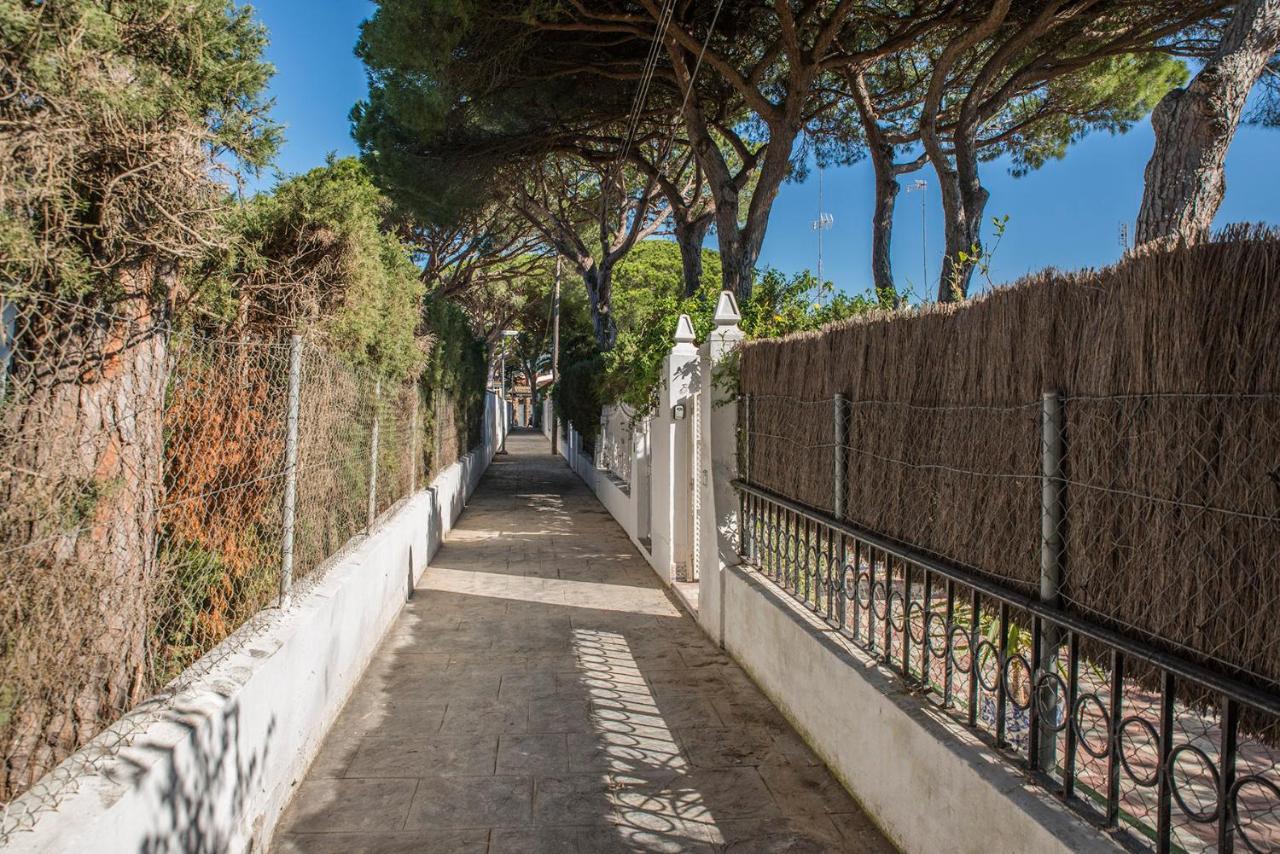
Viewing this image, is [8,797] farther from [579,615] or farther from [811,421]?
[579,615]

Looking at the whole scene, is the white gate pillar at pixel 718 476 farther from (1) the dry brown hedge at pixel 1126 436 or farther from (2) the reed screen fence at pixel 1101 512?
(1) the dry brown hedge at pixel 1126 436

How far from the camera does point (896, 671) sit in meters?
3.59

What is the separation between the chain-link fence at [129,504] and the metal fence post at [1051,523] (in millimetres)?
2631

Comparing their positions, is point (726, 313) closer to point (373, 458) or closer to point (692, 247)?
point (373, 458)

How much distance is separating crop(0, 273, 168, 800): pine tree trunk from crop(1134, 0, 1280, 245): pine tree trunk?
6720mm

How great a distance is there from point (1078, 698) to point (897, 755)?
3.10 ft

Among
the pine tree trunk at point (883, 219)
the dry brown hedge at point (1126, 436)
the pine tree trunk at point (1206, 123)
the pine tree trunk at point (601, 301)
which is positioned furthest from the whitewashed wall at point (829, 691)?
the pine tree trunk at point (601, 301)

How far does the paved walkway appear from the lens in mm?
3451

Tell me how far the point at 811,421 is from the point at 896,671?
1483 mm

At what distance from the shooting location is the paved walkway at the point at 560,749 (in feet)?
11.3

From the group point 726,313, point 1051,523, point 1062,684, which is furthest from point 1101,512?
point 726,313

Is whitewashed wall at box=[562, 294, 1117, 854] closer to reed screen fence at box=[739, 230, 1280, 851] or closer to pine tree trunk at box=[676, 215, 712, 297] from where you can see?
reed screen fence at box=[739, 230, 1280, 851]

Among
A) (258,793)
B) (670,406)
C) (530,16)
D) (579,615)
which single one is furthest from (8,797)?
(530,16)

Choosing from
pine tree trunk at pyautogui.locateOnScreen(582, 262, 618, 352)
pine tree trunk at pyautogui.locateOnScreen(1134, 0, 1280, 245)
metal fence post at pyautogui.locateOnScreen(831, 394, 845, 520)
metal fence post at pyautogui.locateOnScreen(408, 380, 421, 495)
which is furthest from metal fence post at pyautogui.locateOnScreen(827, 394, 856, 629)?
pine tree trunk at pyautogui.locateOnScreen(582, 262, 618, 352)
